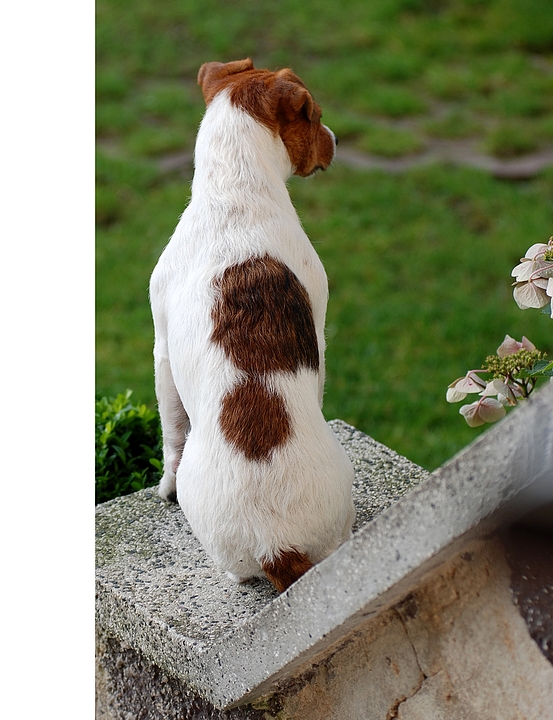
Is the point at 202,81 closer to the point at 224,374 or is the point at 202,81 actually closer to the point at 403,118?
the point at 224,374

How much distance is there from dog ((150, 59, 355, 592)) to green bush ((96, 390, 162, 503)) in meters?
0.78

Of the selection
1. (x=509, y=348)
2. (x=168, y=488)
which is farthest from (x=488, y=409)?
(x=168, y=488)

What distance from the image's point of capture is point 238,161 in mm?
1622

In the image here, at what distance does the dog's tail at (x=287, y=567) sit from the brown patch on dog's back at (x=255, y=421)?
6.5 inches

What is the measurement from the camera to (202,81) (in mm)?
1765

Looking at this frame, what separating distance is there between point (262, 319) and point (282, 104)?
423 millimetres

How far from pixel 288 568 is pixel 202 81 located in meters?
0.95

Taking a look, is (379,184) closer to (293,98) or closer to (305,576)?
(293,98)

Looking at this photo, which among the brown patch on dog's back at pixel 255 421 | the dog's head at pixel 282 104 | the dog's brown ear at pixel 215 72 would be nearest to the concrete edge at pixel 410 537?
the brown patch on dog's back at pixel 255 421

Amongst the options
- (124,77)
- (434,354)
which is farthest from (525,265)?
(124,77)

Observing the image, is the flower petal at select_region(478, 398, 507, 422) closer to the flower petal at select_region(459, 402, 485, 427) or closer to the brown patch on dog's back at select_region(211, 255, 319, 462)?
the flower petal at select_region(459, 402, 485, 427)

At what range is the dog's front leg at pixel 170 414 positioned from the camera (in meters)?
1.74

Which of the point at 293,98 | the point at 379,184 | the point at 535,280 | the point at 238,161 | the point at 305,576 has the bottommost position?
the point at 379,184

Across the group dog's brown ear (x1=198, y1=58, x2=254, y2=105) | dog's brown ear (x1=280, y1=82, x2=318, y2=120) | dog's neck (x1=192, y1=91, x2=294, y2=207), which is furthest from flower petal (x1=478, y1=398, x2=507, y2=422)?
dog's brown ear (x1=198, y1=58, x2=254, y2=105)
